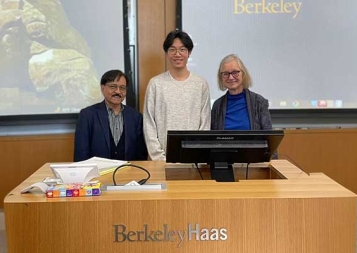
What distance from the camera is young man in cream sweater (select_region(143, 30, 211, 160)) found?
2.78 m

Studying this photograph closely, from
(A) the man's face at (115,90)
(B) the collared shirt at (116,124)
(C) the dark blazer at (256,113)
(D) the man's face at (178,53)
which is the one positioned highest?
(D) the man's face at (178,53)

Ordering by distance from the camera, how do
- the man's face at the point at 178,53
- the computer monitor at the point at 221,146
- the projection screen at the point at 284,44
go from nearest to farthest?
the computer monitor at the point at 221,146 < the man's face at the point at 178,53 < the projection screen at the point at 284,44

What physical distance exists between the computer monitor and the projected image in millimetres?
1785

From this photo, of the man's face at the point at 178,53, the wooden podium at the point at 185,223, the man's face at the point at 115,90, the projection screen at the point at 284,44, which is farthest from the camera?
the projection screen at the point at 284,44

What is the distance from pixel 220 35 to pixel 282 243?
93.1 inches

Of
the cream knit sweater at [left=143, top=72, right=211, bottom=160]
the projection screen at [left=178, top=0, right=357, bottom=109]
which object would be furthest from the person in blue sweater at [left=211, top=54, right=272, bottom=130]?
the projection screen at [left=178, top=0, right=357, bottom=109]

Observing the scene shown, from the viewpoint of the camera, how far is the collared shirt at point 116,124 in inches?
117

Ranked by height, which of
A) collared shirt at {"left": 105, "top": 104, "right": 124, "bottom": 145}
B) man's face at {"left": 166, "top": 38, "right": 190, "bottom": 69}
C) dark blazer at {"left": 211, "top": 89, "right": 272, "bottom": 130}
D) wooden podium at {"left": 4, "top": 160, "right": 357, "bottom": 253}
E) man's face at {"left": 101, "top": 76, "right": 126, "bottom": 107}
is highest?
man's face at {"left": 166, "top": 38, "right": 190, "bottom": 69}

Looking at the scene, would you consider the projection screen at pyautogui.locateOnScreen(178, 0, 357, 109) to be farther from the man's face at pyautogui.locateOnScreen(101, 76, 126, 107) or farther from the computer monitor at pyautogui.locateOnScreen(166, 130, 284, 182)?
the computer monitor at pyautogui.locateOnScreen(166, 130, 284, 182)

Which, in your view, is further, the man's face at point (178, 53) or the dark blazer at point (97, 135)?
the dark blazer at point (97, 135)

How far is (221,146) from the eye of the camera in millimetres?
1845

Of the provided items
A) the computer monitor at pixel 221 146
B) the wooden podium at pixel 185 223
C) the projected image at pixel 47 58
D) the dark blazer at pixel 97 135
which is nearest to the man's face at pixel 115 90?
the dark blazer at pixel 97 135

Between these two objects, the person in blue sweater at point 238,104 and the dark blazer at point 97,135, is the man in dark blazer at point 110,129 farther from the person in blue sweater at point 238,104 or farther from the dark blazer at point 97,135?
the person in blue sweater at point 238,104

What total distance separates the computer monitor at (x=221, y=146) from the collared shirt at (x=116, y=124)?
3.56ft
